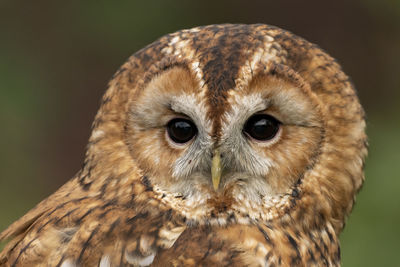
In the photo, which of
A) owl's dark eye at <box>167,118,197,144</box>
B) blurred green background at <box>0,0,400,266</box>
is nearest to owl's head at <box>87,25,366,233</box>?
owl's dark eye at <box>167,118,197,144</box>

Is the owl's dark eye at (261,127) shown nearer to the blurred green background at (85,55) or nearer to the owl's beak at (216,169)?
the owl's beak at (216,169)

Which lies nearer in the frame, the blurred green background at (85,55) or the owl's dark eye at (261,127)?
the owl's dark eye at (261,127)

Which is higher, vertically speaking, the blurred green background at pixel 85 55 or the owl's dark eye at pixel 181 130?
the owl's dark eye at pixel 181 130

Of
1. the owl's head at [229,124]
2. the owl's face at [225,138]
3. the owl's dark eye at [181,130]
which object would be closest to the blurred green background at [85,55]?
the owl's head at [229,124]

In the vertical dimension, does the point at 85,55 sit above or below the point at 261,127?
below

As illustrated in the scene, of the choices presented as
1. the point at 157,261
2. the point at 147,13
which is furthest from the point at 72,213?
the point at 147,13

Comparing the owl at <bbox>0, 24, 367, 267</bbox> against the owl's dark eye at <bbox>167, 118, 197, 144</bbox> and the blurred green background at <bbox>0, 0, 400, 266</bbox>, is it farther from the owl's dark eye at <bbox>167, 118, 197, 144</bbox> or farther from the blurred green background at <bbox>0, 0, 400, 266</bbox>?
the blurred green background at <bbox>0, 0, 400, 266</bbox>

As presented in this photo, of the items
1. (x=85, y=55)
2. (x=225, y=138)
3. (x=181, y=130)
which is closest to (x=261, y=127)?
(x=225, y=138)

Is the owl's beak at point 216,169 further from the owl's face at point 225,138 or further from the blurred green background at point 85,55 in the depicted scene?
the blurred green background at point 85,55

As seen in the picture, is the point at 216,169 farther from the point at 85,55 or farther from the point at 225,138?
the point at 85,55
